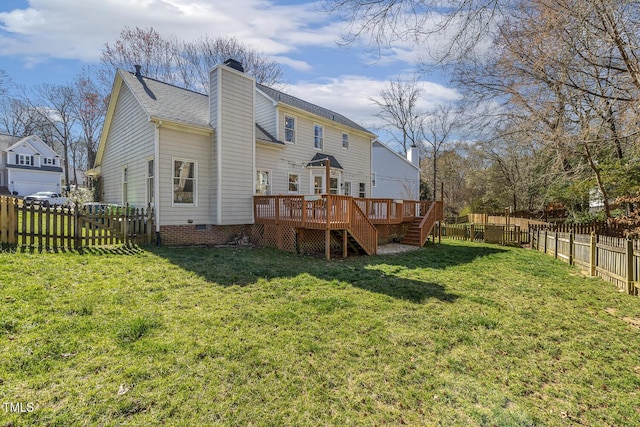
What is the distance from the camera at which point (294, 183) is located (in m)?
14.5

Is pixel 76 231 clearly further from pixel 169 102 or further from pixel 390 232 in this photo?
pixel 390 232

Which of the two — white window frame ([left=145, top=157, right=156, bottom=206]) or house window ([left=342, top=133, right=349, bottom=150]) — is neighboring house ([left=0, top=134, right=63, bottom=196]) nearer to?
white window frame ([left=145, top=157, right=156, bottom=206])

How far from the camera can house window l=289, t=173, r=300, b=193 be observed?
14335 mm

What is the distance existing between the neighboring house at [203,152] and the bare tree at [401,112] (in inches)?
899

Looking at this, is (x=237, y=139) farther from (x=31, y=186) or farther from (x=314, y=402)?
(x=31, y=186)

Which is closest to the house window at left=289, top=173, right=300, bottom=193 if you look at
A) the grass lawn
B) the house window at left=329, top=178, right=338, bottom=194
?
the house window at left=329, top=178, right=338, bottom=194

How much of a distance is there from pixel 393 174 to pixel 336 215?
54.7 ft

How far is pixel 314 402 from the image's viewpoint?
2816 millimetres

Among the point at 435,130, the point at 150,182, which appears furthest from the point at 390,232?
the point at 435,130

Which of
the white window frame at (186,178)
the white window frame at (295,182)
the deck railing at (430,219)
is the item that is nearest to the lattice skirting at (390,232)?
the deck railing at (430,219)

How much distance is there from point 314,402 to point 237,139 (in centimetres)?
1014

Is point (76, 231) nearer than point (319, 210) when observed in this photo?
Yes

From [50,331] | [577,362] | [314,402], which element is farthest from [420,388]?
[50,331]

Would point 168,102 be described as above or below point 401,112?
below
